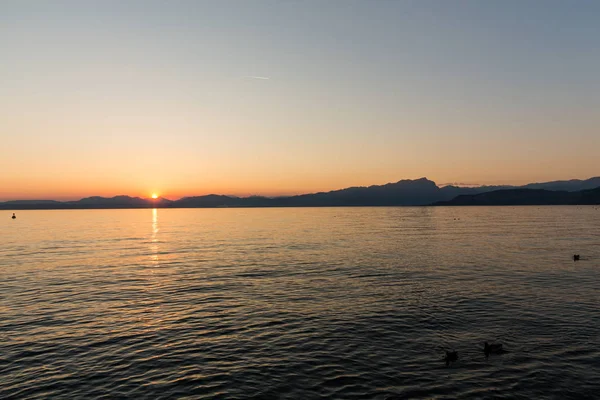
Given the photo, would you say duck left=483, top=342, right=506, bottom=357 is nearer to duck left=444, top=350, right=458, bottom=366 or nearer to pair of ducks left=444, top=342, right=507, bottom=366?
pair of ducks left=444, top=342, right=507, bottom=366

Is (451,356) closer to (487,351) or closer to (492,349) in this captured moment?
(487,351)

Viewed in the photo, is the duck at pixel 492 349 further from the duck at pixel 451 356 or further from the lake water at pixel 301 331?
the duck at pixel 451 356

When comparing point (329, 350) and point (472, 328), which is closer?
point (329, 350)

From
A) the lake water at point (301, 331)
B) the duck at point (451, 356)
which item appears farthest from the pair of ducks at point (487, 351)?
the lake water at point (301, 331)

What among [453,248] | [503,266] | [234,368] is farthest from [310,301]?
[453,248]

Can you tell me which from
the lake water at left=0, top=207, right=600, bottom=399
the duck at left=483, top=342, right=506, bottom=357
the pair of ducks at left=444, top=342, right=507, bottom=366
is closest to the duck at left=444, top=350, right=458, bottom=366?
the pair of ducks at left=444, top=342, right=507, bottom=366

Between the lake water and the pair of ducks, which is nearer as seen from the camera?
the lake water

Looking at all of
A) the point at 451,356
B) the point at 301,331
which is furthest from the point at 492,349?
the point at 301,331

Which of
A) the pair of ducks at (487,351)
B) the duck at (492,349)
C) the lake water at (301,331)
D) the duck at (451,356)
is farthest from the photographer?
the duck at (492,349)

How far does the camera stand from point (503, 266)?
5741cm

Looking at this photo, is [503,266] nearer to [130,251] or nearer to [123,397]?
[123,397]

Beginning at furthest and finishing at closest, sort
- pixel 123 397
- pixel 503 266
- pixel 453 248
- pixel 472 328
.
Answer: pixel 453 248, pixel 503 266, pixel 472 328, pixel 123 397

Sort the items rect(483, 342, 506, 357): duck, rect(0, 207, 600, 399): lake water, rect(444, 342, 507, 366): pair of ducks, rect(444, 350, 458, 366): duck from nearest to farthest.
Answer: rect(0, 207, 600, 399): lake water
rect(444, 350, 458, 366): duck
rect(444, 342, 507, 366): pair of ducks
rect(483, 342, 506, 357): duck

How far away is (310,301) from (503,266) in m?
34.6
